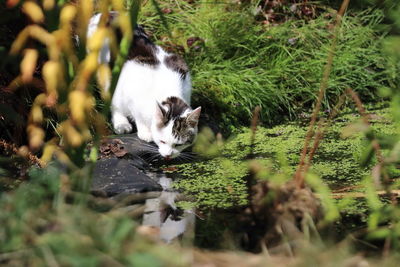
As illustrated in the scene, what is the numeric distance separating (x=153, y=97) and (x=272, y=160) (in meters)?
1.11

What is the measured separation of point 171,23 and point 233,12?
25.2 inches

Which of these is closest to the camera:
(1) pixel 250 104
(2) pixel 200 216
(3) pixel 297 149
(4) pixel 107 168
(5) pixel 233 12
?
(2) pixel 200 216

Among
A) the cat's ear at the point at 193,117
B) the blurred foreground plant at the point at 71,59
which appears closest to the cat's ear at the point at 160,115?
the cat's ear at the point at 193,117

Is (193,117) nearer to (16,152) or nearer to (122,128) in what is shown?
(122,128)

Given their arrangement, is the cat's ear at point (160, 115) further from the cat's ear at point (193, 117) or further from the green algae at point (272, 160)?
the green algae at point (272, 160)

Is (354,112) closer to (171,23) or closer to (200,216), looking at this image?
(171,23)

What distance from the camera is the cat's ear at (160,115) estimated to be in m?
4.49

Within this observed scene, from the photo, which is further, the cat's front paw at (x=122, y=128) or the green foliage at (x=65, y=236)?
the cat's front paw at (x=122, y=128)

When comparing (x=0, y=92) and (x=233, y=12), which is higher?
(x=233, y=12)

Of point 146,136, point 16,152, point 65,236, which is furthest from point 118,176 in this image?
point 65,236

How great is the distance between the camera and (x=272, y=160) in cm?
434

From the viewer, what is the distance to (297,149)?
15.0 feet

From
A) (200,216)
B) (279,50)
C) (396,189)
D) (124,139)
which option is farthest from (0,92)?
(279,50)

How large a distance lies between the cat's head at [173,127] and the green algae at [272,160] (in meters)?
0.12
